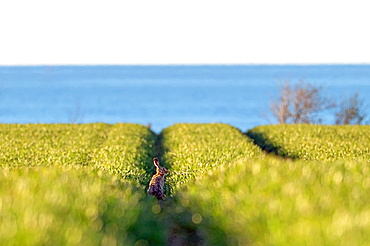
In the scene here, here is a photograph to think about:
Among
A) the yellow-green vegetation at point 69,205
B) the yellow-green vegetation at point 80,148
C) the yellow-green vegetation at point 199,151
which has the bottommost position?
the yellow-green vegetation at point 80,148

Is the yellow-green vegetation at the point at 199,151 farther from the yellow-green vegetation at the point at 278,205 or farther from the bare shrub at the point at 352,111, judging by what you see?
the bare shrub at the point at 352,111

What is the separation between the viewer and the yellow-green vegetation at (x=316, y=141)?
14952mm

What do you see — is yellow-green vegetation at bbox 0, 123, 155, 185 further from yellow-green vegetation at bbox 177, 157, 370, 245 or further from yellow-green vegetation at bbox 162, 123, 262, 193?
yellow-green vegetation at bbox 177, 157, 370, 245

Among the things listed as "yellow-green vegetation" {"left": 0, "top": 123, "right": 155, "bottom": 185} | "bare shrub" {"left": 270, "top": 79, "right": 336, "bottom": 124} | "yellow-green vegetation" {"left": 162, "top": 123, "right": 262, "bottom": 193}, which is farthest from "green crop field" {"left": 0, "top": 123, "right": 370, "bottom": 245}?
"bare shrub" {"left": 270, "top": 79, "right": 336, "bottom": 124}

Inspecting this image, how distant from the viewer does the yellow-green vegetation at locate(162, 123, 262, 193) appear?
38.7 feet

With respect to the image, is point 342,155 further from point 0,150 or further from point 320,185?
point 0,150

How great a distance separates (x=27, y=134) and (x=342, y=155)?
597 inches

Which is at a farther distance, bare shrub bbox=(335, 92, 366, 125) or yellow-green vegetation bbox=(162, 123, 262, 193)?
bare shrub bbox=(335, 92, 366, 125)

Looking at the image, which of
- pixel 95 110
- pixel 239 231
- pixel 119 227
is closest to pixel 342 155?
pixel 239 231

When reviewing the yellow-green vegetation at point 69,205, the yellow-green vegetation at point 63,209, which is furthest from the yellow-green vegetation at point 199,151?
the yellow-green vegetation at point 63,209

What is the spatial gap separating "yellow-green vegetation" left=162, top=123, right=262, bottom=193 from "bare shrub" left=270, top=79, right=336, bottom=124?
15.5m

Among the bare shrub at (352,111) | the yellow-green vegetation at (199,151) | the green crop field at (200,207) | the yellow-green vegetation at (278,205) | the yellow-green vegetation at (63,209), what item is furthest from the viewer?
the bare shrub at (352,111)

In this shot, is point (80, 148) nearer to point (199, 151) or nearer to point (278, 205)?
point (199, 151)

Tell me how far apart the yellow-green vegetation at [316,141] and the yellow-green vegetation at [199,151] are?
71.2 inches
